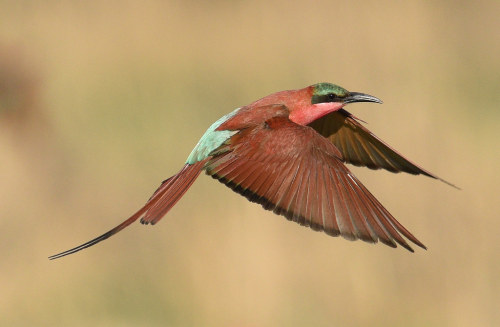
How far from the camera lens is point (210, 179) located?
161 inches

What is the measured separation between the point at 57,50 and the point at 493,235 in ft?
7.36

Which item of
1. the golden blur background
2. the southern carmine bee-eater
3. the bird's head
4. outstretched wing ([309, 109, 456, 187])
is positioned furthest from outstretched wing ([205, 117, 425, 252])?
the golden blur background

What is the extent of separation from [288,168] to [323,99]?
0.83ft

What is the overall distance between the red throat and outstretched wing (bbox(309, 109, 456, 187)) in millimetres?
174

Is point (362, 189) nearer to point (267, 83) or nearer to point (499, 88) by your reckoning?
point (267, 83)

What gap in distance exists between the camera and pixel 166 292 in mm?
3801

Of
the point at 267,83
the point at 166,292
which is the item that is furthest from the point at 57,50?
the point at 166,292

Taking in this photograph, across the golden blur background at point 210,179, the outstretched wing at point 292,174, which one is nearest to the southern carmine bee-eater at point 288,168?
the outstretched wing at point 292,174

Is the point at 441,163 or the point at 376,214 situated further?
the point at 441,163

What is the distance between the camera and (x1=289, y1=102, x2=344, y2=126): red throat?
2.83 meters

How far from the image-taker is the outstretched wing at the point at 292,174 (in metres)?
2.60

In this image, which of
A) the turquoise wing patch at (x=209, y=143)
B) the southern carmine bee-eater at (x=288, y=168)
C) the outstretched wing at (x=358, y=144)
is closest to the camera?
the southern carmine bee-eater at (x=288, y=168)

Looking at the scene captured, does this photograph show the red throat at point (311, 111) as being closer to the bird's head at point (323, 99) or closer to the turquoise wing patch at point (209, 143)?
the bird's head at point (323, 99)

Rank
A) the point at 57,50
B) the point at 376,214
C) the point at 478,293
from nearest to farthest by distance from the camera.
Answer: the point at 376,214
the point at 478,293
the point at 57,50
